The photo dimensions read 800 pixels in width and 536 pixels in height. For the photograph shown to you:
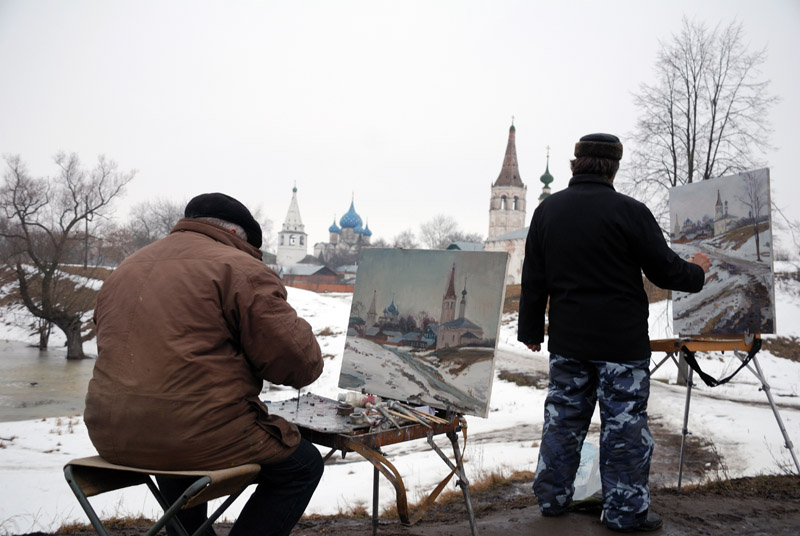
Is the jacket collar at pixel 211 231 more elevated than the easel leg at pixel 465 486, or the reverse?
the jacket collar at pixel 211 231

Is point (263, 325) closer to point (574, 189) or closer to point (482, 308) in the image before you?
point (482, 308)

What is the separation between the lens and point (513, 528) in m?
3.03

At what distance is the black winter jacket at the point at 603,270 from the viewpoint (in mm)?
2844

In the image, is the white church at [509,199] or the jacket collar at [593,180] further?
the white church at [509,199]

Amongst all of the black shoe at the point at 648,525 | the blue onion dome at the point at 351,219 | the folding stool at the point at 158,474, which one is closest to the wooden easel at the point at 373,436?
the folding stool at the point at 158,474

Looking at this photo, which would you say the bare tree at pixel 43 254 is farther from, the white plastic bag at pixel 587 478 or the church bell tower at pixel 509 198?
the church bell tower at pixel 509 198

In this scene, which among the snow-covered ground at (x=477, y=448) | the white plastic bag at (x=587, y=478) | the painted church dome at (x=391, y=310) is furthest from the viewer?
the snow-covered ground at (x=477, y=448)

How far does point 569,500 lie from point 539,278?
127cm

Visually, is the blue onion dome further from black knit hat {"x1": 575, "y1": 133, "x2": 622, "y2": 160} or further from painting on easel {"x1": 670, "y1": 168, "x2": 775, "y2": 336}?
black knit hat {"x1": 575, "y1": 133, "x2": 622, "y2": 160}

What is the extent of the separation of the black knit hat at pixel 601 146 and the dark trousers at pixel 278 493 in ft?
7.08

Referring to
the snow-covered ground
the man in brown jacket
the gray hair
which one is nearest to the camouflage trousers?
the man in brown jacket

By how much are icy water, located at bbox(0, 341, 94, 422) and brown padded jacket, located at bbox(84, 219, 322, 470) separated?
1221 centimetres

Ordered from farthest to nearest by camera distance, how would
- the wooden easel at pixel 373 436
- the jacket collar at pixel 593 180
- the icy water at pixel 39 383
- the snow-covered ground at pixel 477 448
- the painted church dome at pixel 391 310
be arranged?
the icy water at pixel 39 383 → the snow-covered ground at pixel 477 448 → the painted church dome at pixel 391 310 → the jacket collar at pixel 593 180 → the wooden easel at pixel 373 436

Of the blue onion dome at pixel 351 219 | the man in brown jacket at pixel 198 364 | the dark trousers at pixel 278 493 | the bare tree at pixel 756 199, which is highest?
the blue onion dome at pixel 351 219
